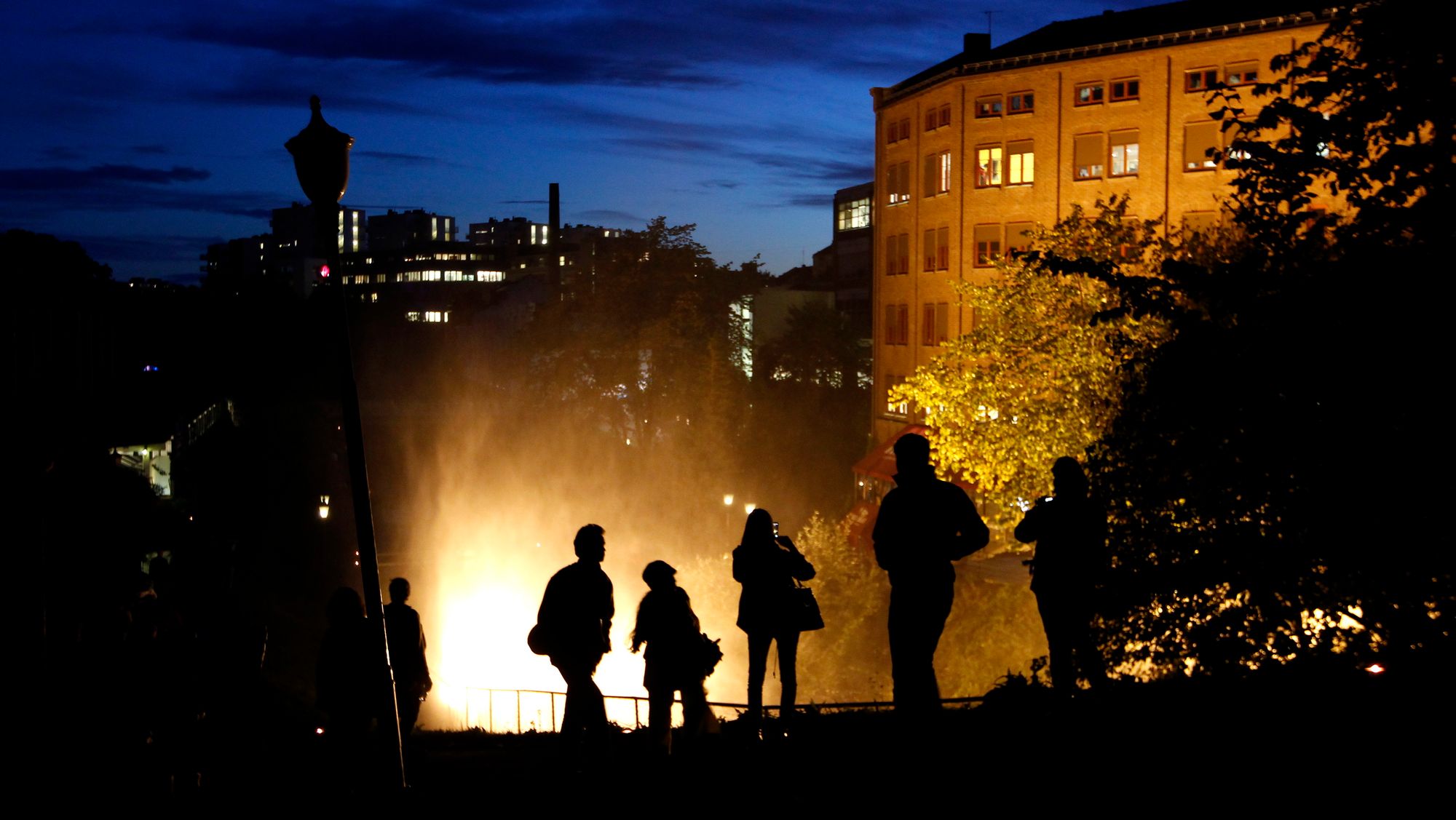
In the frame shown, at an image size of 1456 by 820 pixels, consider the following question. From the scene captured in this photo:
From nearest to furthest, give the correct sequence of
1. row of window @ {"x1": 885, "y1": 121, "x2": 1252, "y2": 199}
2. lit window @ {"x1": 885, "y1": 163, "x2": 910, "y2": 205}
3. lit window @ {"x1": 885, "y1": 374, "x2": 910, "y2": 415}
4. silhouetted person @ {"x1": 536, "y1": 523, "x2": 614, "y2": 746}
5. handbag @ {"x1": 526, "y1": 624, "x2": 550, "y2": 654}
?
1. silhouetted person @ {"x1": 536, "y1": 523, "x2": 614, "y2": 746}
2. handbag @ {"x1": 526, "y1": 624, "x2": 550, "y2": 654}
3. row of window @ {"x1": 885, "y1": 121, "x2": 1252, "y2": 199}
4. lit window @ {"x1": 885, "y1": 374, "x2": 910, "y2": 415}
5. lit window @ {"x1": 885, "y1": 163, "x2": 910, "y2": 205}

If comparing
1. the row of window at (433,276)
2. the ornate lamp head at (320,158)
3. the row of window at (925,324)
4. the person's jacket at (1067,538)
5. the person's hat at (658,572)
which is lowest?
the person's hat at (658,572)

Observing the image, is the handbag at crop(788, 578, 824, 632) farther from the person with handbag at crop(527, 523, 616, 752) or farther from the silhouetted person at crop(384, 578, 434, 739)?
the silhouetted person at crop(384, 578, 434, 739)

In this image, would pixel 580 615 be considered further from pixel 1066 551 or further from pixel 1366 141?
pixel 1366 141

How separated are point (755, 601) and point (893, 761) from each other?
6.04ft

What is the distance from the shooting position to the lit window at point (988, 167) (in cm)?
4291

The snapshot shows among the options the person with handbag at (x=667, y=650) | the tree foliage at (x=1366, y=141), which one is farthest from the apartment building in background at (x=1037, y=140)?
the person with handbag at (x=667, y=650)

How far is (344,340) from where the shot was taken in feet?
26.2

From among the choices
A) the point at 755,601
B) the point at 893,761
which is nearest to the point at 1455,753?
the point at 893,761

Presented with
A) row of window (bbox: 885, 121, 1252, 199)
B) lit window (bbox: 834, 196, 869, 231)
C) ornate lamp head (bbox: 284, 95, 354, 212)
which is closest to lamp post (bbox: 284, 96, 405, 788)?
ornate lamp head (bbox: 284, 95, 354, 212)

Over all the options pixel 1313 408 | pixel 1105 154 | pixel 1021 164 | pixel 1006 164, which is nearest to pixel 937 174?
pixel 1006 164

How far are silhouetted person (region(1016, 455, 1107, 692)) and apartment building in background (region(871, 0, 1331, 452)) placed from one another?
101 feet

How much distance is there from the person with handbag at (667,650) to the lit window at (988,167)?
36.9m

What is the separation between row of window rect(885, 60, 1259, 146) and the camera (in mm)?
38438

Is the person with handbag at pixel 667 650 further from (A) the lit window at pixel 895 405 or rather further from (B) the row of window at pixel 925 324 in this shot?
(A) the lit window at pixel 895 405
